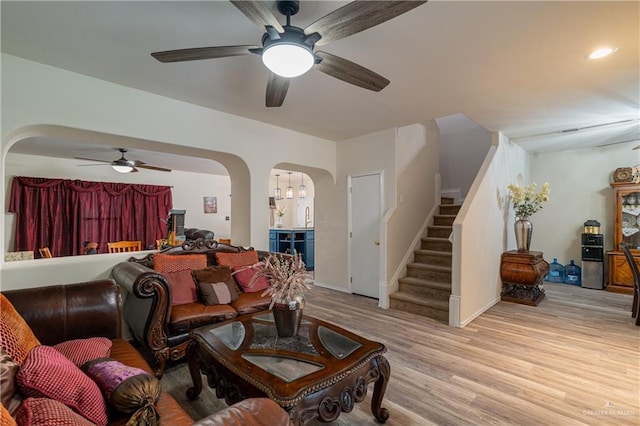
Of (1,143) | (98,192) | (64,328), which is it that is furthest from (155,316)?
(98,192)

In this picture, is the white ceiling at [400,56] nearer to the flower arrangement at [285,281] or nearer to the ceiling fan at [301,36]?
the ceiling fan at [301,36]

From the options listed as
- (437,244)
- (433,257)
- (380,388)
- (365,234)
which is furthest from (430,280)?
(380,388)

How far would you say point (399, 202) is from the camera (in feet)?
14.4

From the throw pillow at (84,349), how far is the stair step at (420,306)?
3.37 meters

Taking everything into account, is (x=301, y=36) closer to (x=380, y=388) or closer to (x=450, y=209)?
(x=380, y=388)

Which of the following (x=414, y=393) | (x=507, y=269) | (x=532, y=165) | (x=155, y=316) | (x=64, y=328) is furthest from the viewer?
(x=532, y=165)

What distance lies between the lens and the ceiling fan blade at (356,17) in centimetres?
138

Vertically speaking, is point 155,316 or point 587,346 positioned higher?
point 155,316

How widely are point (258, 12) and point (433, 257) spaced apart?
4.09 metres

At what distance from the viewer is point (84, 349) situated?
1624 millimetres

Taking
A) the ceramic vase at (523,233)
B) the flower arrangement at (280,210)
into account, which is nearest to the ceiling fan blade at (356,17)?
the ceramic vase at (523,233)

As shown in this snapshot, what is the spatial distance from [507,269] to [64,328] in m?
5.21

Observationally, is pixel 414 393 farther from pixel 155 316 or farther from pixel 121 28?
pixel 121 28

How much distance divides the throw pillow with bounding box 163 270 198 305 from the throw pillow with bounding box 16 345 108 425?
1556mm
